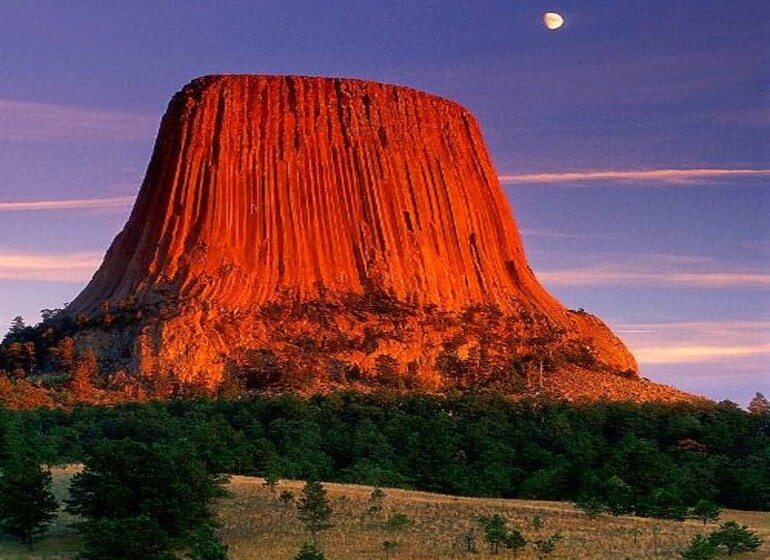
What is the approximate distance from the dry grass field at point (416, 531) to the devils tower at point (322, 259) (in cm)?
3435

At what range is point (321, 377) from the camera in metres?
77.2

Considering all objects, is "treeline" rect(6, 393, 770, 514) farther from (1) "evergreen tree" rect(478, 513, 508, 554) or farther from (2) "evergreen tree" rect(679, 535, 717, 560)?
(2) "evergreen tree" rect(679, 535, 717, 560)

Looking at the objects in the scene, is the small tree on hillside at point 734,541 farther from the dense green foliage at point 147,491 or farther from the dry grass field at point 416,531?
the dense green foliage at point 147,491

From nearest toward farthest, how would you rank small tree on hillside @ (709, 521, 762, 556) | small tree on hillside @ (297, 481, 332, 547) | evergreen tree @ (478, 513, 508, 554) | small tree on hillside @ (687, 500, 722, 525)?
evergreen tree @ (478, 513, 508, 554), small tree on hillside @ (709, 521, 762, 556), small tree on hillside @ (297, 481, 332, 547), small tree on hillside @ (687, 500, 722, 525)

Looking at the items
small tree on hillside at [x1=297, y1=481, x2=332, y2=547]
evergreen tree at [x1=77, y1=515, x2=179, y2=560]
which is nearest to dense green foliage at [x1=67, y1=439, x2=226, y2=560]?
evergreen tree at [x1=77, y1=515, x2=179, y2=560]

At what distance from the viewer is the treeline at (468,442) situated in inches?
1901

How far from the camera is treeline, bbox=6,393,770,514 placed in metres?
48.3

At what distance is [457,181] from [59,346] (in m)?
34.0

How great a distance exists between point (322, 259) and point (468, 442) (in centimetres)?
3145

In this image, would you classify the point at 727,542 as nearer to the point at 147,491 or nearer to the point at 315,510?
the point at 315,510

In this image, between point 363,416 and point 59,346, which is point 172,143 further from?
point 363,416

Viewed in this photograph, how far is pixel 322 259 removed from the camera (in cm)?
8744

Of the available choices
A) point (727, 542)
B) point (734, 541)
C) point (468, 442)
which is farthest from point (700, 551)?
point (468, 442)

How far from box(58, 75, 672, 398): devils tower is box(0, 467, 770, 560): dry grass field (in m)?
34.3
